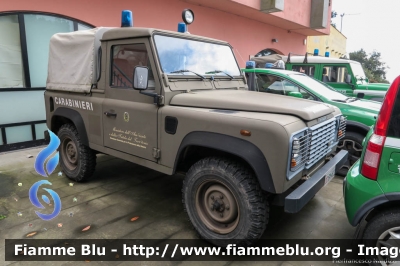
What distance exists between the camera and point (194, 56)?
355 centimetres

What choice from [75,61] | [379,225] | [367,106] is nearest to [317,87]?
[367,106]

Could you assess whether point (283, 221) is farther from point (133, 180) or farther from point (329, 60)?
point (329, 60)

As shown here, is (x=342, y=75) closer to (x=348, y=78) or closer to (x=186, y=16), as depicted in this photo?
(x=348, y=78)

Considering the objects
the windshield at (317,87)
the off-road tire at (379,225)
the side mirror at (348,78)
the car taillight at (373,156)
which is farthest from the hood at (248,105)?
the side mirror at (348,78)

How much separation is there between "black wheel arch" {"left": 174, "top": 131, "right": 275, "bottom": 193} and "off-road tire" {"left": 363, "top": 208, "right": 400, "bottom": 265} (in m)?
0.83

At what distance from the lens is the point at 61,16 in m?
6.37

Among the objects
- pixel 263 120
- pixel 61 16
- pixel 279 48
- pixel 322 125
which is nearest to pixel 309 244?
pixel 322 125

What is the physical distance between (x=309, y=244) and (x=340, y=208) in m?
1.05

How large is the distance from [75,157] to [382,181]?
3.98 metres

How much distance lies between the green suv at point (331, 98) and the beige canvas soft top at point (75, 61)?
9.49 ft

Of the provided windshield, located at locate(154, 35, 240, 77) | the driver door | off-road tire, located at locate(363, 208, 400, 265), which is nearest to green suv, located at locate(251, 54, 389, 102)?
windshield, located at locate(154, 35, 240, 77)

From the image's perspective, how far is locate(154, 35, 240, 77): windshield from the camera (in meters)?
3.23

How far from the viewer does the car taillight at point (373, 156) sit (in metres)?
2.28

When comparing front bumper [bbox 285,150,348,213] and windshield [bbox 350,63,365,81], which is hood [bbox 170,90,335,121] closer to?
front bumper [bbox 285,150,348,213]
